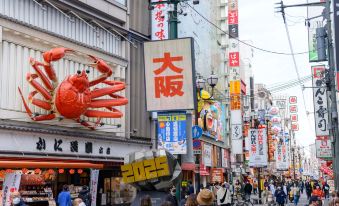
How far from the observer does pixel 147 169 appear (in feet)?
42.9

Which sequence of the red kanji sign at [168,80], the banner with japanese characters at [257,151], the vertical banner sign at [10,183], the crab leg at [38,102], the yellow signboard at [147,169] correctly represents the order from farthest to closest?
the banner with japanese characters at [257,151], the crab leg at [38,102], the vertical banner sign at [10,183], the red kanji sign at [168,80], the yellow signboard at [147,169]

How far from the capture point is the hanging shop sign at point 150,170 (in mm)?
12961

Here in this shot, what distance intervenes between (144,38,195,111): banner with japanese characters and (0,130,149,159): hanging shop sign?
6177 mm

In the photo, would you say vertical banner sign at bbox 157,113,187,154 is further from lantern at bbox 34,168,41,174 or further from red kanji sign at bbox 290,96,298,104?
red kanji sign at bbox 290,96,298,104

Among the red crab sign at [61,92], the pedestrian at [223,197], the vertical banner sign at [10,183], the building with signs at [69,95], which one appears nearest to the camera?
the vertical banner sign at [10,183]

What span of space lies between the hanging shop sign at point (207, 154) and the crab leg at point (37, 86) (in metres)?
26.0

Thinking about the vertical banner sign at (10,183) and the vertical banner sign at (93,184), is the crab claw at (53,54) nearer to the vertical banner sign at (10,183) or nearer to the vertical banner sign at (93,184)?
the vertical banner sign at (10,183)

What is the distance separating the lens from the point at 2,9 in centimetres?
1927

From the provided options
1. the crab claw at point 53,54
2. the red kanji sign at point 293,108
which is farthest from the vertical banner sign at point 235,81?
the red kanji sign at point 293,108

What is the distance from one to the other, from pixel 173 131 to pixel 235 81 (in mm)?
46862

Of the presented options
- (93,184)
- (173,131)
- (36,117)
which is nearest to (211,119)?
(93,184)

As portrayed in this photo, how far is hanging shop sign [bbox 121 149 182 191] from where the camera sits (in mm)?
12961

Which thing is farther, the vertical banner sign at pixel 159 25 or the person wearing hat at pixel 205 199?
the vertical banner sign at pixel 159 25

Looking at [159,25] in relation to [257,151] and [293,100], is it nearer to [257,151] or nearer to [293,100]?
[257,151]
